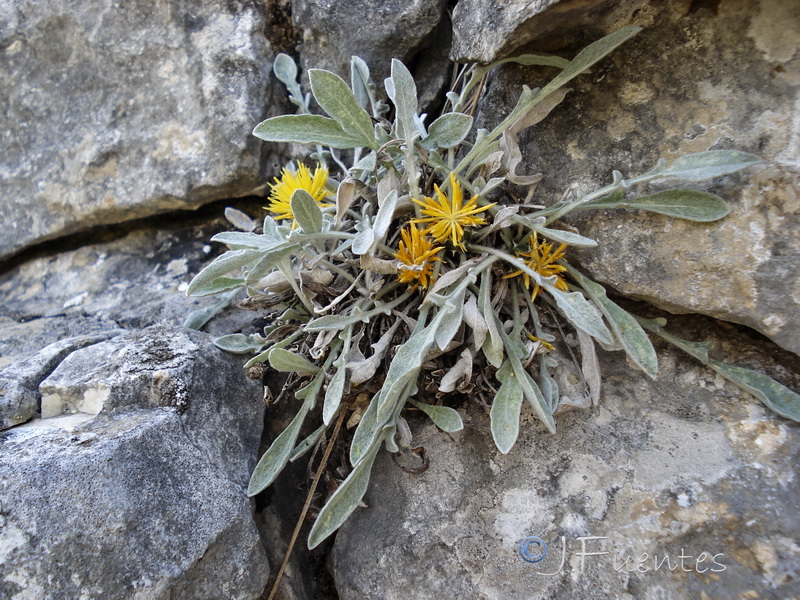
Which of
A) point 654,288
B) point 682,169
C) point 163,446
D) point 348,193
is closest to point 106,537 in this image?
point 163,446

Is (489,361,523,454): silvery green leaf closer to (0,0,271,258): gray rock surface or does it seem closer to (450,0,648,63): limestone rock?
(450,0,648,63): limestone rock

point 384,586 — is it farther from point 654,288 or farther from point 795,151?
point 795,151

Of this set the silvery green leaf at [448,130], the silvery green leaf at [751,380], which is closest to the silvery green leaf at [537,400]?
the silvery green leaf at [751,380]

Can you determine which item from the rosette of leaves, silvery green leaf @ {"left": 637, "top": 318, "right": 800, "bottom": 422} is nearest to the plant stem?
the rosette of leaves

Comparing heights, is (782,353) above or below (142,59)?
below

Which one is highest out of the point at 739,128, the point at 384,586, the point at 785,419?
the point at 739,128

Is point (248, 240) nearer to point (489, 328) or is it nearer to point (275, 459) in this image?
point (275, 459)
